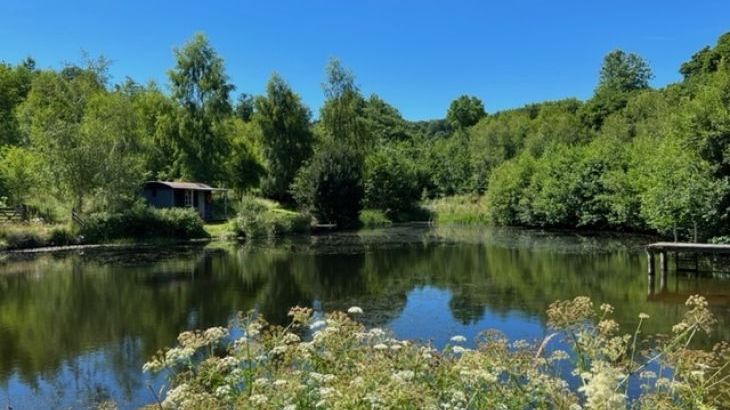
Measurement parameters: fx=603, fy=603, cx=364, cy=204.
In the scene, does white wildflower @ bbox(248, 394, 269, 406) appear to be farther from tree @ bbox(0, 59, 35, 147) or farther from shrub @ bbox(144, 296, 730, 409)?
tree @ bbox(0, 59, 35, 147)

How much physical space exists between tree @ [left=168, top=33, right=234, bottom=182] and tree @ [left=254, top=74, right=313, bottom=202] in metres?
4.13

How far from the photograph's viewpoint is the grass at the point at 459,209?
196 ft

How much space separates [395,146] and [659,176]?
188ft

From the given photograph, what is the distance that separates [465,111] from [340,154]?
69558mm

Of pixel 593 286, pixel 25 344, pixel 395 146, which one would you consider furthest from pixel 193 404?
pixel 395 146

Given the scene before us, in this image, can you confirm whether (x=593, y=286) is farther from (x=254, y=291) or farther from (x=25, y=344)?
(x=25, y=344)

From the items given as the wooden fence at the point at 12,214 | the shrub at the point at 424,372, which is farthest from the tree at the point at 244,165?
the shrub at the point at 424,372

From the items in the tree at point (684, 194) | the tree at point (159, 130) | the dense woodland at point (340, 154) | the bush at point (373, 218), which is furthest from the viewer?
the bush at point (373, 218)

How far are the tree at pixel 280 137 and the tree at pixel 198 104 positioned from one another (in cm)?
413

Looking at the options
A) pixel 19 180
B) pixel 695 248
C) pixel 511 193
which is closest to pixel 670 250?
pixel 695 248

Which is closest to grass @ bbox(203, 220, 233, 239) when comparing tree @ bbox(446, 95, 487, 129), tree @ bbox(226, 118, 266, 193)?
tree @ bbox(226, 118, 266, 193)

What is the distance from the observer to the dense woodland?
26.8 metres

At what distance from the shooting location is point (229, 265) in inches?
1072

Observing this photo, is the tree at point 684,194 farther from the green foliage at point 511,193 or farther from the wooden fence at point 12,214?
the wooden fence at point 12,214
